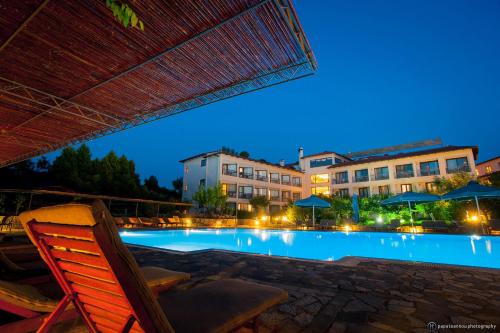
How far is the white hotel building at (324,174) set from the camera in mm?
26641

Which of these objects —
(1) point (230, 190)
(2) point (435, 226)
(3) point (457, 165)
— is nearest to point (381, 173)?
(3) point (457, 165)

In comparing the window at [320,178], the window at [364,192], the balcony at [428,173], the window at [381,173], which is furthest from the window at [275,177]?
the balcony at [428,173]

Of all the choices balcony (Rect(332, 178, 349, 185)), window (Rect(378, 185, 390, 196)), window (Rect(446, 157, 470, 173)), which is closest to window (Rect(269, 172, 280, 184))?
balcony (Rect(332, 178, 349, 185))

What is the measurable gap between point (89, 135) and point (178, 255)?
270 inches

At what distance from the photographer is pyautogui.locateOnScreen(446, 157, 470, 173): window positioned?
80.8ft

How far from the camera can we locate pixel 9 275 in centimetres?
223

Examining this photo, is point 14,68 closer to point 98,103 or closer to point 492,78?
point 98,103

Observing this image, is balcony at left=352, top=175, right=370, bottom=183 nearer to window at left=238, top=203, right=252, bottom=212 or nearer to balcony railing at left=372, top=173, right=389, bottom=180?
balcony railing at left=372, top=173, right=389, bottom=180

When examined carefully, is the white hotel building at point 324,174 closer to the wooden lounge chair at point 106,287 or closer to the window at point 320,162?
the window at point 320,162

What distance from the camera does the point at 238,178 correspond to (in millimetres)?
30797

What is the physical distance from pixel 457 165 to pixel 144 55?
30.7 metres

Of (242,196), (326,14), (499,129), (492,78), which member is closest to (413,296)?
(242,196)

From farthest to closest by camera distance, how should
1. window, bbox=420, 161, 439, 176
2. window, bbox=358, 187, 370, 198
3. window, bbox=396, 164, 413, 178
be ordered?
1. window, bbox=358, 187, 370, 198
2. window, bbox=396, 164, 413, 178
3. window, bbox=420, 161, 439, 176

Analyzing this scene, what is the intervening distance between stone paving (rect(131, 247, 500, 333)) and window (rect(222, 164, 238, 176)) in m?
23.7
